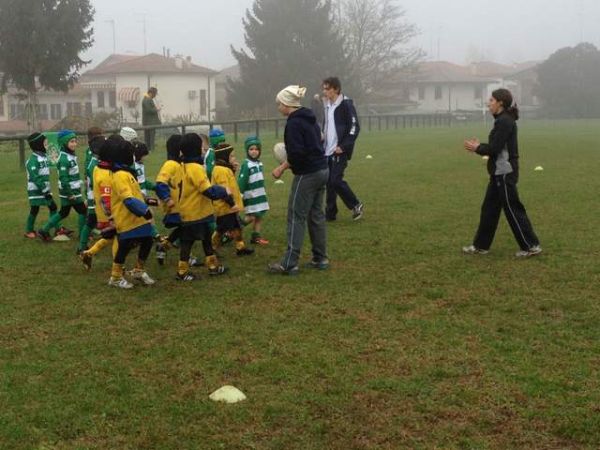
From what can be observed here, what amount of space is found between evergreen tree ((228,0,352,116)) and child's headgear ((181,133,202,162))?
48817mm

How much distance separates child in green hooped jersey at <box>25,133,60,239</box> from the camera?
911 centimetres

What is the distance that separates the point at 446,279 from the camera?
7.19 metres

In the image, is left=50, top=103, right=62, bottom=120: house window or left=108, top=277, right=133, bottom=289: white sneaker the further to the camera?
left=50, top=103, right=62, bottom=120: house window

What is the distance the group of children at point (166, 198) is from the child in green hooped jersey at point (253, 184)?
0.04 feet

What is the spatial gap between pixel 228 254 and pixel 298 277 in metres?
1.36

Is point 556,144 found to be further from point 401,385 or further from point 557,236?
point 401,385

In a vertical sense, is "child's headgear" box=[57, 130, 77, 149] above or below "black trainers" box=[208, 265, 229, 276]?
above

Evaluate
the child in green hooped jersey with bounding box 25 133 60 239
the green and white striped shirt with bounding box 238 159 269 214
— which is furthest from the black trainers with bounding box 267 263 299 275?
the child in green hooped jersey with bounding box 25 133 60 239

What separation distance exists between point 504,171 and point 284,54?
162 feet

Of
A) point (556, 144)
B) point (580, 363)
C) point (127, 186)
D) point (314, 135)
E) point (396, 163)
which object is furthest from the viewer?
point (556, 144)

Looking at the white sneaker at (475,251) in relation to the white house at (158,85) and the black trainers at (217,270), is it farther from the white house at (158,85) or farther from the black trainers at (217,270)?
the white house at (158,85)

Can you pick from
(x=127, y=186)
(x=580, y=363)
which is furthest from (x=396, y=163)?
(x=580, y=363)

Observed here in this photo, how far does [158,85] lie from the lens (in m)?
67.1

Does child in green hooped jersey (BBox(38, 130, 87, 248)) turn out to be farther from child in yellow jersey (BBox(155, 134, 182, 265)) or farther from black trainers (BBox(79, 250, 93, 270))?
child in yellow jersey (BBox(155, 134, 182, 265))
